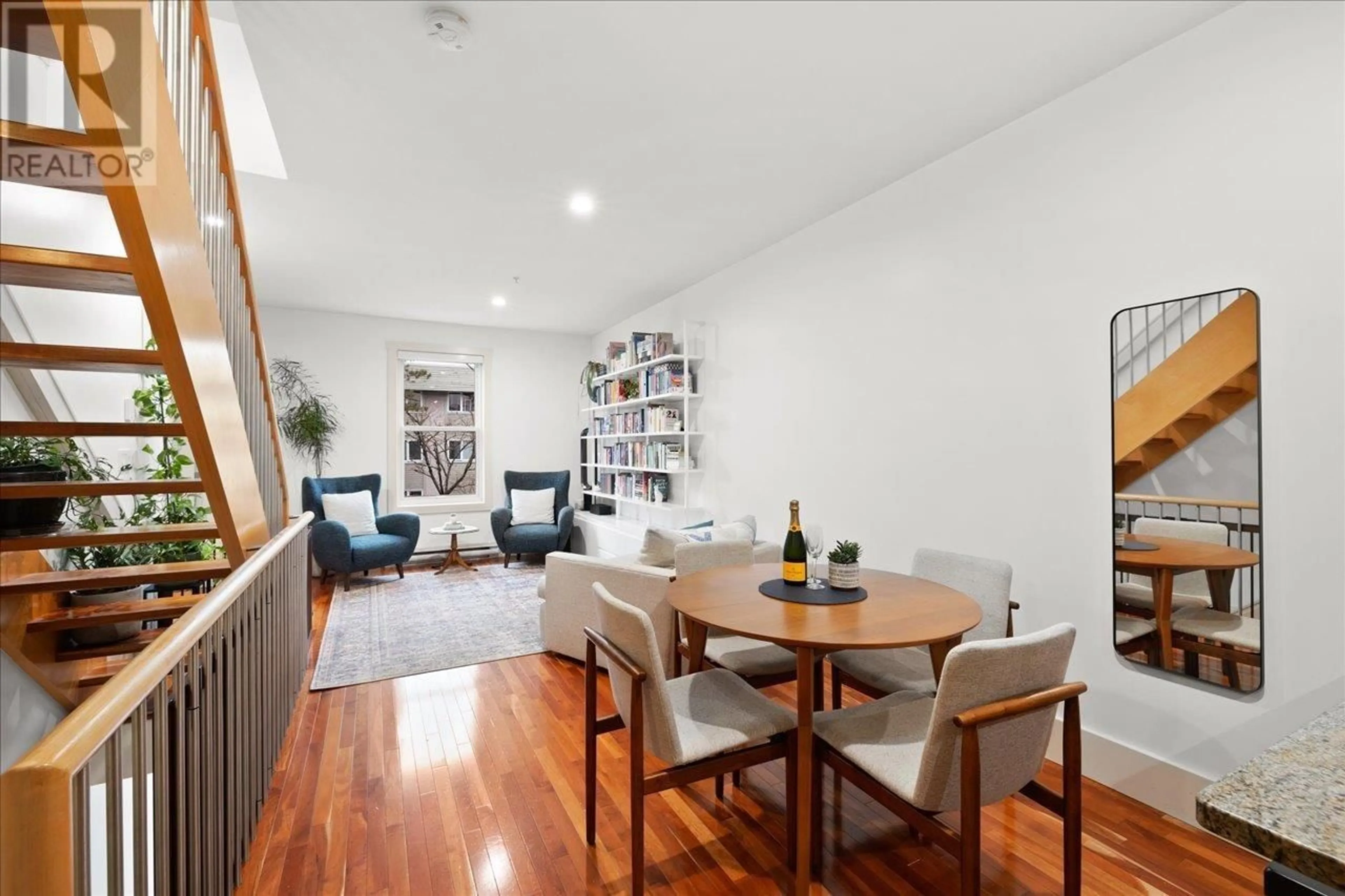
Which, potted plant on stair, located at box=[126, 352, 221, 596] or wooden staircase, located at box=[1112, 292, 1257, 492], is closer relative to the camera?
wooden staircase, located at box=[1112, 292, 1257, 492]

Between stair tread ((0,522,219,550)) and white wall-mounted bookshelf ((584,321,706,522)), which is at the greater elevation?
white wall-mounted bookshelf ((584,321,706,522))

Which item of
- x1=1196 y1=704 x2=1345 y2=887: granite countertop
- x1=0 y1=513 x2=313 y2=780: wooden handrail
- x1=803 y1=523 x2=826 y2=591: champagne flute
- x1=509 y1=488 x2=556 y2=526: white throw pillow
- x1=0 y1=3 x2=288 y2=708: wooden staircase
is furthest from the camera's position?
x1=509 y1=488 x2=556 y2=526: white throw pillow

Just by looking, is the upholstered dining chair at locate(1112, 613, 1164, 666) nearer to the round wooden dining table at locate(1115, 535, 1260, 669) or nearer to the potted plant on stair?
the round wooden dining table at locate(1115, 535, 1260, 669)

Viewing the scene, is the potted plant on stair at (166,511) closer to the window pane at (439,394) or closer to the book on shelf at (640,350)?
the window pane at (439,394)

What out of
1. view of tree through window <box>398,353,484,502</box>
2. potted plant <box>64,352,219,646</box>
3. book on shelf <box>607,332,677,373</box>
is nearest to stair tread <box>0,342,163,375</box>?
potted plant <box>64,352,219,646</box>

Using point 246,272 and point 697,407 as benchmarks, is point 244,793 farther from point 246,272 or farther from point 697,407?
point 697,407

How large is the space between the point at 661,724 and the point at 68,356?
1.84 m

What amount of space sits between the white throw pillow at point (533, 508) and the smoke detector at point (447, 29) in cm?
464

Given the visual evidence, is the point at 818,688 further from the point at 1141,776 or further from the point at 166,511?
the point at 166,511

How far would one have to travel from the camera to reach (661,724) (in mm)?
1573

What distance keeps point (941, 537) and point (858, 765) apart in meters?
1.53

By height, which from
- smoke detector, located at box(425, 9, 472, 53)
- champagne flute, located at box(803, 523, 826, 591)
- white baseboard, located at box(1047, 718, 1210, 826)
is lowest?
white baseboard, located at box(1047, 718, 1210, 826)

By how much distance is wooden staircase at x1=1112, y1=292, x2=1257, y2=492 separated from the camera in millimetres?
1874

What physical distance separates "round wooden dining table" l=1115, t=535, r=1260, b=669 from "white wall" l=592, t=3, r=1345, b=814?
0.08 metres
